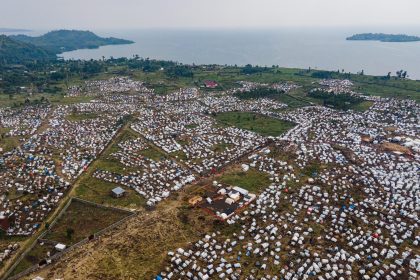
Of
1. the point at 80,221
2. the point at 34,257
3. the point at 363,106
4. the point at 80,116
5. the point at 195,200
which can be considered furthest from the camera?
the point at 363,106

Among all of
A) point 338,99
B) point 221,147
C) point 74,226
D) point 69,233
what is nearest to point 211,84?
point 338,99

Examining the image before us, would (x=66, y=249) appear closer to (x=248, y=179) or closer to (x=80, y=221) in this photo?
(x=80, y=221)

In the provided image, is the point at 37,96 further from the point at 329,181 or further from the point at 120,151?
the point at 329,181

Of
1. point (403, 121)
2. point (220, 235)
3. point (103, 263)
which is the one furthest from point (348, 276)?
point (403, 121)

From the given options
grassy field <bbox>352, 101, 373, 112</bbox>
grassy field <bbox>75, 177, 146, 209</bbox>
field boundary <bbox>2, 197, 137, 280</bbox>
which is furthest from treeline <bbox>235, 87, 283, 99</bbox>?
field boundary <bbox>2, 197, 137, 280</bbox>

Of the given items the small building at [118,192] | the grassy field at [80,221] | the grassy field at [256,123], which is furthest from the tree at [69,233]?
the grassy field at [256,123]
